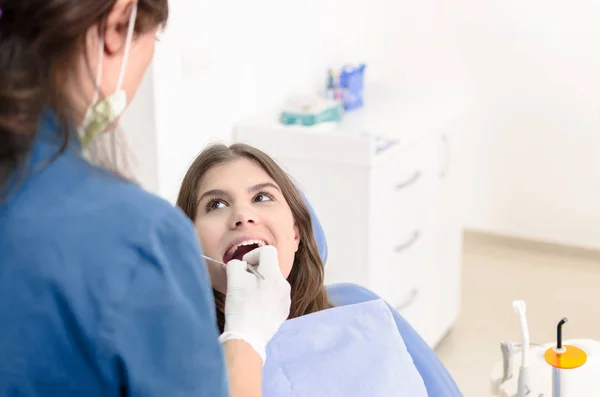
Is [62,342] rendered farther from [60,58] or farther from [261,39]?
[261,39]

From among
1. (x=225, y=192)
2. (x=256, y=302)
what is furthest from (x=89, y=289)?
(x=225, y=192)

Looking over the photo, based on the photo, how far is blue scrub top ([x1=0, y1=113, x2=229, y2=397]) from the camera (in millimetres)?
763

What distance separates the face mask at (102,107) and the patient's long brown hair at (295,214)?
2.16 feet

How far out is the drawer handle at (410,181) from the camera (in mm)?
2459

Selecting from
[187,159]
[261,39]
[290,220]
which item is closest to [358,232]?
[187,159]

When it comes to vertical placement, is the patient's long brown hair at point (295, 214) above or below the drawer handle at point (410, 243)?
above

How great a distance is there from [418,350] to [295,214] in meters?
0.34

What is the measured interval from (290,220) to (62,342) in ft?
2.46

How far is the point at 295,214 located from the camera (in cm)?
155

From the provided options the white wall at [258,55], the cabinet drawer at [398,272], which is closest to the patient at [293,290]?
the white wall at [258,55]

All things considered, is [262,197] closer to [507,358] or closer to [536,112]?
[507,358]

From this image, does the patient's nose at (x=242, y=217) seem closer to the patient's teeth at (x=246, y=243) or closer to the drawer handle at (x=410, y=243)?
the patient's teeth at (x=246, y=243)

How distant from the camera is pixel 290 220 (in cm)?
149

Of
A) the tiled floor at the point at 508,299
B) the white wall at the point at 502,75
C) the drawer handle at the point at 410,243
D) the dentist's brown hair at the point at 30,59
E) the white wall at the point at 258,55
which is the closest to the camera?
the dentist's brown hair at the point at 30,59
